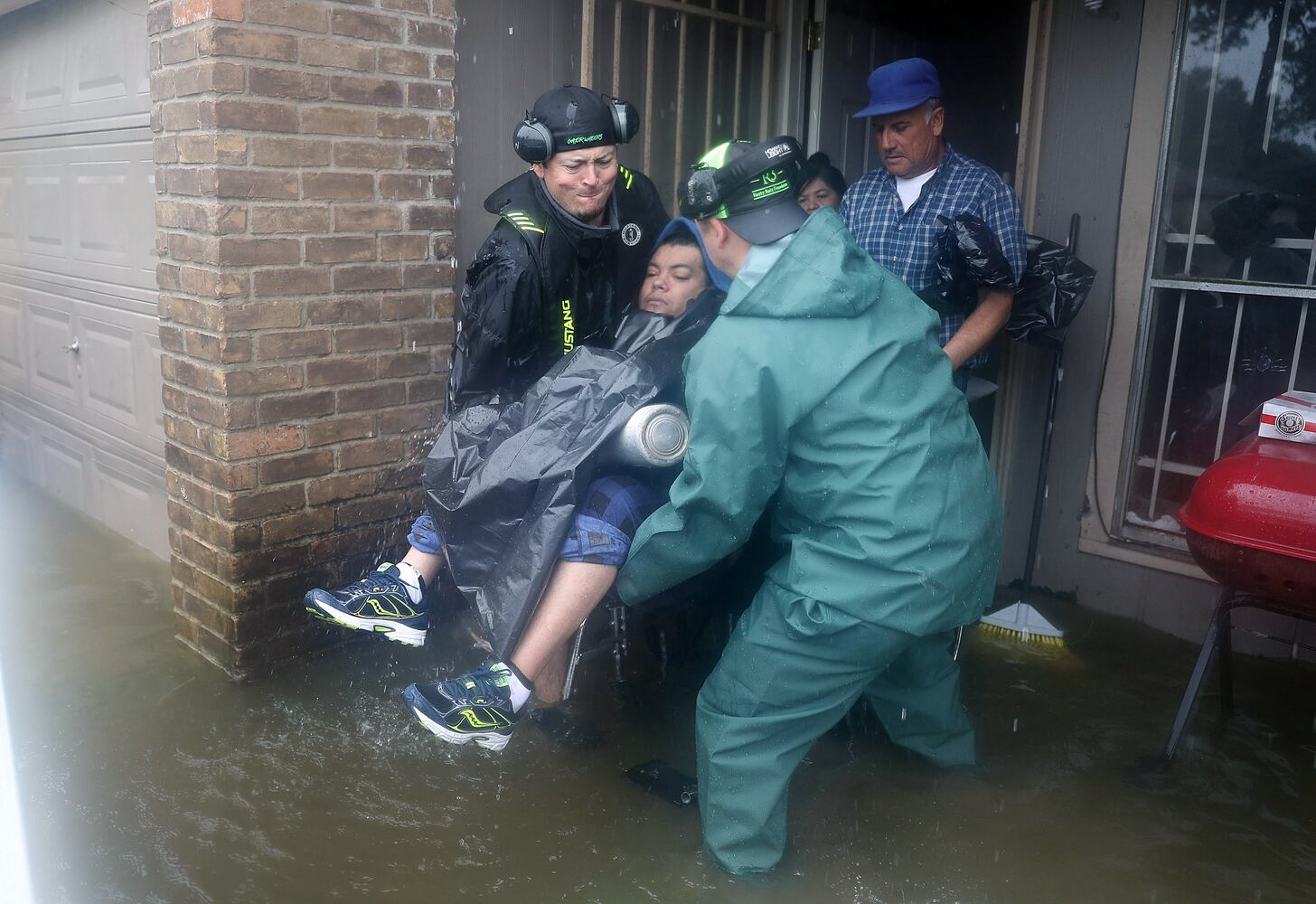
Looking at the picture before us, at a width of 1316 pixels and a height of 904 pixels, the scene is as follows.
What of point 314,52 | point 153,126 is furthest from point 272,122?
point 153,126

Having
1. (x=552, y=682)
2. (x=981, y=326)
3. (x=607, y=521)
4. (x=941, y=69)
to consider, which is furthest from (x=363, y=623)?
(x=941, y=69)

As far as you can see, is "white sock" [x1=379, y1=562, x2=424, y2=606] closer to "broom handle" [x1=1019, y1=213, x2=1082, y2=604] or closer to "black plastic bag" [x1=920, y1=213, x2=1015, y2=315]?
"black plastic bag" [x1=920, y1=213, x2=1015, y2=315]

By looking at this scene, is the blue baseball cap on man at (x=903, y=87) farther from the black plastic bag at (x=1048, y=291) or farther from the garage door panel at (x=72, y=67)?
the garage door panel at (x=72, y=67)

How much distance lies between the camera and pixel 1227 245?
399cm

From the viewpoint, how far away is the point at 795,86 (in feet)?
16.1

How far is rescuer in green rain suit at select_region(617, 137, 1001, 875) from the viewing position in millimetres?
2492

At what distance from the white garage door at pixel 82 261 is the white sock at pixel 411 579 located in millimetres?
1962

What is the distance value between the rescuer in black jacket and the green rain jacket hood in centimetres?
86

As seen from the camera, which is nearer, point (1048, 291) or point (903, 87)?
point (903, 87)

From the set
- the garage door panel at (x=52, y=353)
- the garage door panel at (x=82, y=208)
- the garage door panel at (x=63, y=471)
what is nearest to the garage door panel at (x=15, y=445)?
the garage door panel at (x=63, y=471)

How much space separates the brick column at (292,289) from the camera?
3340 millimetres

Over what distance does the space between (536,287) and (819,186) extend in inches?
61.1

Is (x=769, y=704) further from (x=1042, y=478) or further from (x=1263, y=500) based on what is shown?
(x=1042, y=478)

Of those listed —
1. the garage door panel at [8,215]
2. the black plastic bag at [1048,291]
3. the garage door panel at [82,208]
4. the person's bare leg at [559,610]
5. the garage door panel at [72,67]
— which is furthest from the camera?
the garage door panel at [8,215]
